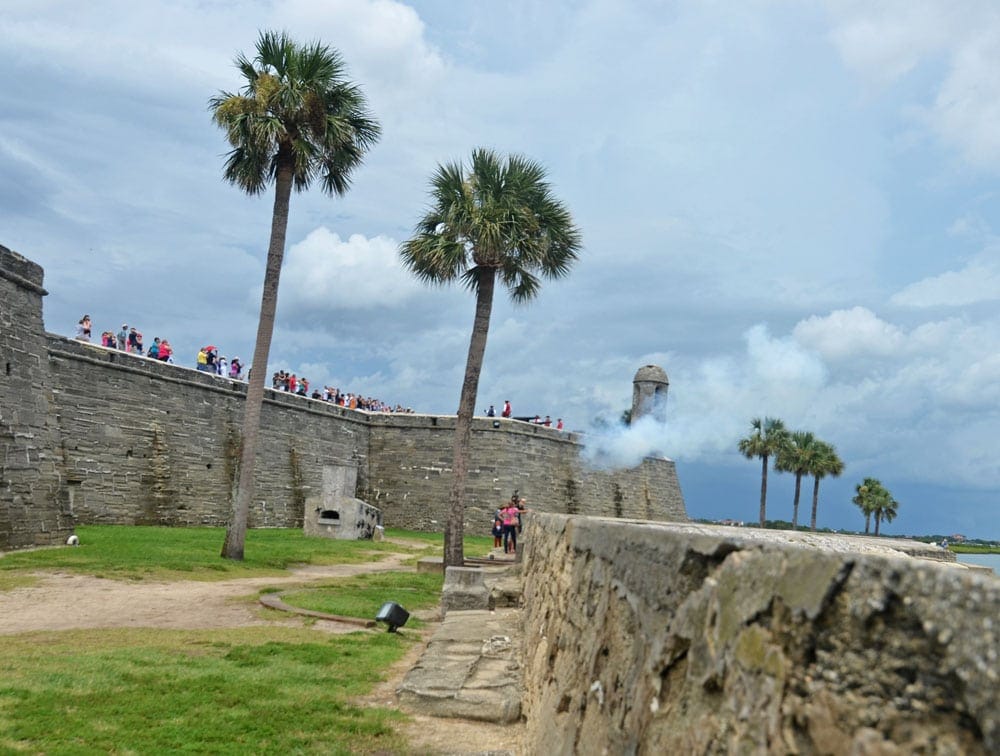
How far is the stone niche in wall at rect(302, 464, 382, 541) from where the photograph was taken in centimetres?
2367

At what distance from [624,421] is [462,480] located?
34953 mm

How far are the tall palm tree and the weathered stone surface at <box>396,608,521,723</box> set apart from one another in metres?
40.5

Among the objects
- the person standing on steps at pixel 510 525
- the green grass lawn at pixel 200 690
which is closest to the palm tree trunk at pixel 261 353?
the green grass lawn at pixel 200 690

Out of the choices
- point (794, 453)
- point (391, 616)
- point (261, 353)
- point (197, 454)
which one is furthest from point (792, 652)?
point (794, 453)

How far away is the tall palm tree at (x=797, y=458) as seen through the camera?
4492 cm

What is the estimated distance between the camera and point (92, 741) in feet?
15.7

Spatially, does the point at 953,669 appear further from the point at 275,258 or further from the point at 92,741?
the point at 275,258

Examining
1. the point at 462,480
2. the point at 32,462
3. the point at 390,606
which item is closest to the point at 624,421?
the point at 462,480

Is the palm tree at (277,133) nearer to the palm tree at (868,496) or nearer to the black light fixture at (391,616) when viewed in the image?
the black light fixture at (391,616)

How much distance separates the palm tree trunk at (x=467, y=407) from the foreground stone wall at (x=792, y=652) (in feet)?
43.8

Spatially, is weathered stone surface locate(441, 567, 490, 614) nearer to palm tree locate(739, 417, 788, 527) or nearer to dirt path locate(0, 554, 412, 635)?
dirt path locate(0, 554, 412, 635)

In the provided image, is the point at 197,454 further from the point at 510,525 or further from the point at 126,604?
the point at 126,604

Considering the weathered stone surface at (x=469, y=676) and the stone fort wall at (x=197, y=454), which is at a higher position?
the stone fort wall at (x=197, y=454)

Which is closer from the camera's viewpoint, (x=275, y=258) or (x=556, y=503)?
(x=275, y=258)
